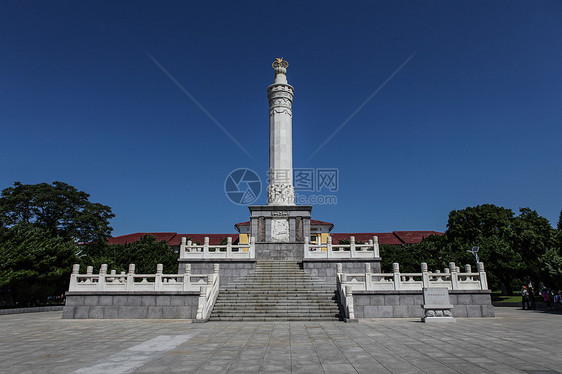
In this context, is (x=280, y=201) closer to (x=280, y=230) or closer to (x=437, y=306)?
(x=280, y=230)

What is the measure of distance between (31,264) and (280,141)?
2018 centimetres

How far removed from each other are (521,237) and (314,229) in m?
40.6

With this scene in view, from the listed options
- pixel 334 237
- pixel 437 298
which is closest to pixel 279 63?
pixel 437 298

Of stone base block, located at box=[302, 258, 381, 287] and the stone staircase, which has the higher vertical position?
stone base block, located at box=[302, 258, 381, 287]

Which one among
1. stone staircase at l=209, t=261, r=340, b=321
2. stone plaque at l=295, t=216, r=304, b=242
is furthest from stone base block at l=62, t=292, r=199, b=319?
stone plaque at l=295, t=216, r=304, b=242

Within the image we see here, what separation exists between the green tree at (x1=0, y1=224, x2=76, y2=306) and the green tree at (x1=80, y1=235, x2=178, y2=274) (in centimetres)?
584

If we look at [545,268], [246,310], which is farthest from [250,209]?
[545,268]

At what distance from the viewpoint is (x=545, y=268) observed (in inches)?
864

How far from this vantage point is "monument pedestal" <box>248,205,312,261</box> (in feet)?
84.6

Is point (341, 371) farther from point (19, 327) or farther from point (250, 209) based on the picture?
point (250, 209)

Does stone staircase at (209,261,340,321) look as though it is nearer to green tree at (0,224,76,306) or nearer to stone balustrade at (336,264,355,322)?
stone balustrade at (336,264,355,322)

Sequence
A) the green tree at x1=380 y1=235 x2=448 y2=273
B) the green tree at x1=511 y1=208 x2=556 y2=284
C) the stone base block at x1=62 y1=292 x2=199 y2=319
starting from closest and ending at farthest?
the stone base block at x1=62 y1=292 x2=199 y2=319
the green tree at x1=511 y1=208 x2=556 y2=284
the green tree at x1=380 y1=235 x2=448 y2=273

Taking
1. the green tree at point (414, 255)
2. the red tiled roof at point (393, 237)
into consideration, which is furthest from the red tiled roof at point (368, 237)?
the green tree at point (414, 255)

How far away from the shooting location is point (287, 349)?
9141mm
